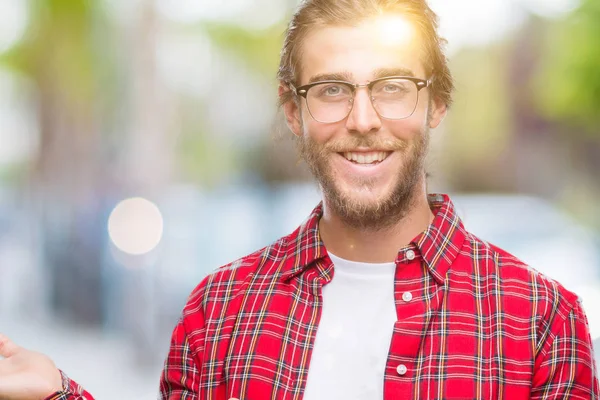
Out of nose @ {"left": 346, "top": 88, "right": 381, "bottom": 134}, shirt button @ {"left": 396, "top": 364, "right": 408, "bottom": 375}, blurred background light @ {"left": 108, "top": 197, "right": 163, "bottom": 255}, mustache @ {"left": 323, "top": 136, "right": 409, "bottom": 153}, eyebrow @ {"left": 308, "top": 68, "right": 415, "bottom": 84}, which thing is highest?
eyebrow @ {"left": 308, "top": 68, "right": 415, "bottom": 84}

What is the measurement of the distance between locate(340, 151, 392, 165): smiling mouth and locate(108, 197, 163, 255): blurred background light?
561 centimetres

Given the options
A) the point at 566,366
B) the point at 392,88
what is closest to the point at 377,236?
the point at 392,88

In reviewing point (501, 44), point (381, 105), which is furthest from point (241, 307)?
point (501, 44)

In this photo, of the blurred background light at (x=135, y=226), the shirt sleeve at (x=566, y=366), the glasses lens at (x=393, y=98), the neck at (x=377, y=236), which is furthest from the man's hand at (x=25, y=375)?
the blurred background light at (x=135, y=226)

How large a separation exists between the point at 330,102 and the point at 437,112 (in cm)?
32

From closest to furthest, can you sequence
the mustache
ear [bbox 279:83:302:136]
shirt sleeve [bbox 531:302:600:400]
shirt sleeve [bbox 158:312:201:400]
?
shirt sleeve [bbox 531:302:600:400]
the mustache
shirt sleeve [bbox 158:312:201:400]
ear [bbox 279:83:302:136]

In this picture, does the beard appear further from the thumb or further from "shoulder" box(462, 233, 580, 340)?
the thumb

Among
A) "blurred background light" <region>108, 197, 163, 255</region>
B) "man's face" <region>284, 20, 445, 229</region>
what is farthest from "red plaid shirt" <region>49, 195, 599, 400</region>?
"blurred background light" <region>108, 197, 163, 255</region>

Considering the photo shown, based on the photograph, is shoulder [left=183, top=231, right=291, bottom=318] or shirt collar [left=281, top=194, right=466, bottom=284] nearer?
shirt collar [left=281, top=194, right=466, bottom=284]

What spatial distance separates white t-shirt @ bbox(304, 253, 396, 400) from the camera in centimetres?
160

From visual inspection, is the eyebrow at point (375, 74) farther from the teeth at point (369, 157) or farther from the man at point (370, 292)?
the teeth at point (369, 157)

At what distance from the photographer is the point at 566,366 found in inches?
61.2

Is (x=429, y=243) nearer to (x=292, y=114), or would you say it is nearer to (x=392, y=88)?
(x=392, y=88)

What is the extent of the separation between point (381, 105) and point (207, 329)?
24.5 inches
